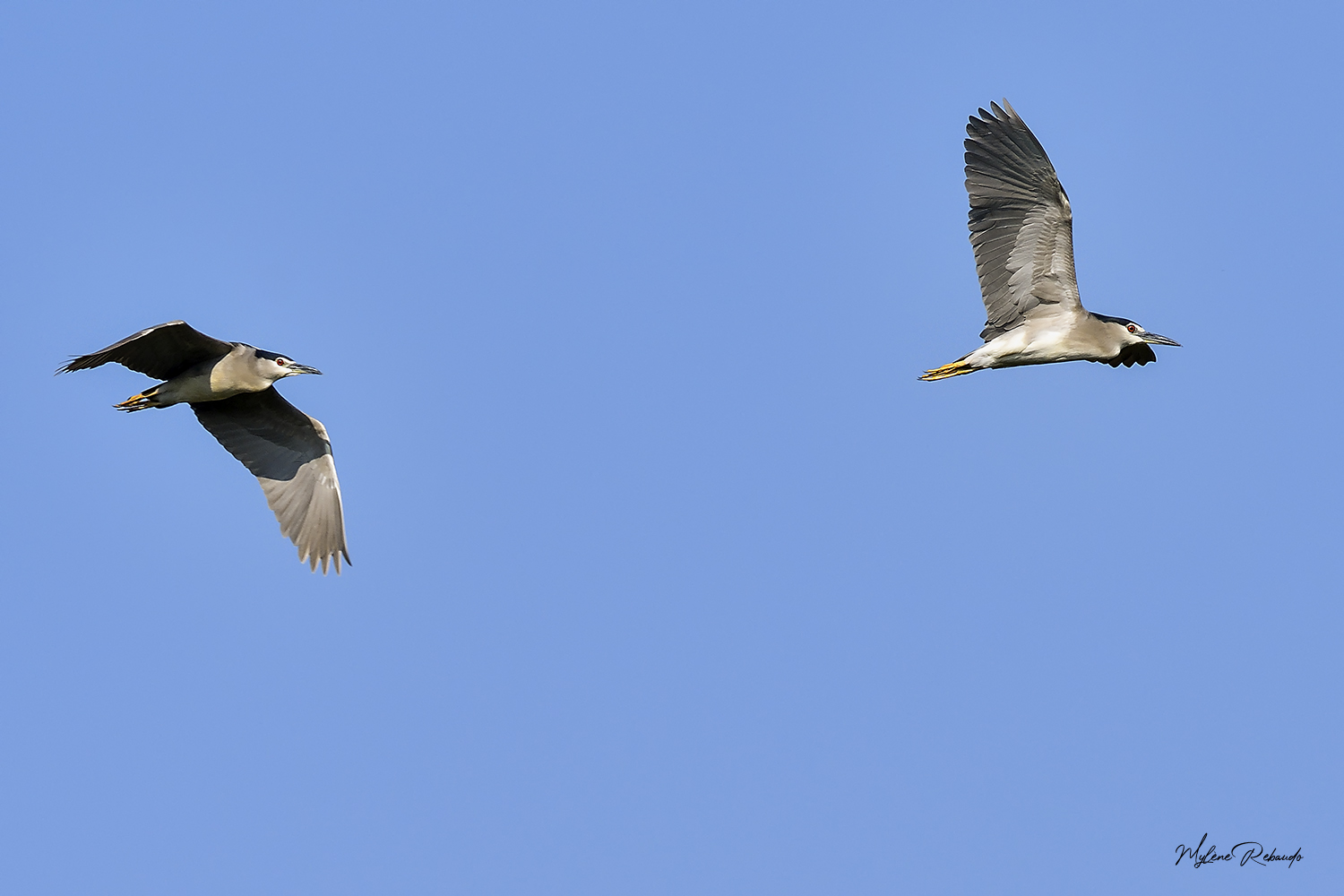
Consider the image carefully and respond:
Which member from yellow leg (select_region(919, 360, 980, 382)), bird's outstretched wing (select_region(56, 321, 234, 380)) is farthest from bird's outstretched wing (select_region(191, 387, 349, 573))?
yellow leg (select_region(919, 360, 980, 382))

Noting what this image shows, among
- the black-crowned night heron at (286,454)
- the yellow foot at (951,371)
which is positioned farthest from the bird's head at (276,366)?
the yellow foot at (951,371)

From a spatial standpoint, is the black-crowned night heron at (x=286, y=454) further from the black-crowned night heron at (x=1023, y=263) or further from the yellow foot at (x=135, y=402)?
the black-crowned night heron at (x=1023, y=263)

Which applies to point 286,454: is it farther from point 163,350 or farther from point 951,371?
point 951,371

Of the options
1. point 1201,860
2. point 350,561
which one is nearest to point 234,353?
point 350,561

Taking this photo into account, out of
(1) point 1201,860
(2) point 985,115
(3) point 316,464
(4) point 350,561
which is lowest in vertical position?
(1) point 1201,860

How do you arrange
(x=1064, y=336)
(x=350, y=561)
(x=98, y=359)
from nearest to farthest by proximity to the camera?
(x=98, y=359) → (x=1064, y=336) → (x=350, y=561)

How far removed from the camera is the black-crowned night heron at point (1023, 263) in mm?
14000

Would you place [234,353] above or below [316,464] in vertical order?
above

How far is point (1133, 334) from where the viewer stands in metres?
14.8

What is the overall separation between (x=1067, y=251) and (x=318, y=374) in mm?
7298

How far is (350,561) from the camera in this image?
15438 mm

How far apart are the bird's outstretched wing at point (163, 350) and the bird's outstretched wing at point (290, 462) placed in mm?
742

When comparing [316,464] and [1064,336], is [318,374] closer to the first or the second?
[316,464]

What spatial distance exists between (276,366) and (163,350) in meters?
1.04
